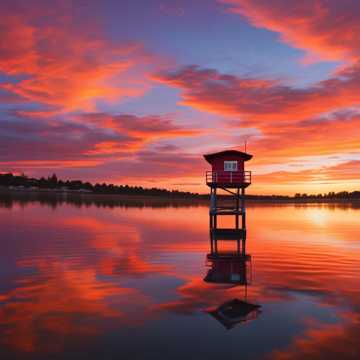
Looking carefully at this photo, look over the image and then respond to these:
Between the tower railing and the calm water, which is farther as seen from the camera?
the tower railing

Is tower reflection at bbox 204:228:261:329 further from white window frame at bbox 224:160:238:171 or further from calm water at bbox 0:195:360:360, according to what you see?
white window frame at bbox 224:160:238:171

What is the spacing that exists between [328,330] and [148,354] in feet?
21.1

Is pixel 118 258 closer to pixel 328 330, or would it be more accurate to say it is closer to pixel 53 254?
pixel 53 254

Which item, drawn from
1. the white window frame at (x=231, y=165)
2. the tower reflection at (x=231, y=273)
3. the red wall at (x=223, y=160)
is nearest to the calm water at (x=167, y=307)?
the tower reflection at (x=231, y=273)

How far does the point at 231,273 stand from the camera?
21.6 m

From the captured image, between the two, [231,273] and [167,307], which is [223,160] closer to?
[231,273]

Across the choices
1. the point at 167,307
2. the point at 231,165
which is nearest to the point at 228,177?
the point at 231,165

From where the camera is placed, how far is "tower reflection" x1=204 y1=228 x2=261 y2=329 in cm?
1352

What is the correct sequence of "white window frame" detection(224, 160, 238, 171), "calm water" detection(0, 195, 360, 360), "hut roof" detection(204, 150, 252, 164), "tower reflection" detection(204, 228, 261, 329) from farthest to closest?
"white window frame" detection(224, 160, 238, 171), "hut roof" detection(204, 150, 252, 164), "tower reflection" detection(204, 228, 261, 329), "calm water" detection(0, 195, 360, 360)

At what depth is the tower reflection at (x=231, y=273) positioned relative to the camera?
1352 cm

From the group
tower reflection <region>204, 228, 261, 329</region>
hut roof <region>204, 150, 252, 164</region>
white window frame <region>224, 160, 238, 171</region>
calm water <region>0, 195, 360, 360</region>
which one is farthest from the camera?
white window frame <region>224, 160, 238, 171</region>

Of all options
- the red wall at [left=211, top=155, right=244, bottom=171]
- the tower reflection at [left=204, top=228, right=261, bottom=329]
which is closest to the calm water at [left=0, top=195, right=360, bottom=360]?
the tower reflection at [left=204, top=228, right=261, bottom=329]

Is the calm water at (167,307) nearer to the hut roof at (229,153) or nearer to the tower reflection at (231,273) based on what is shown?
the tower reflection at (231,273)

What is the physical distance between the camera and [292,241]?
1500 inches
